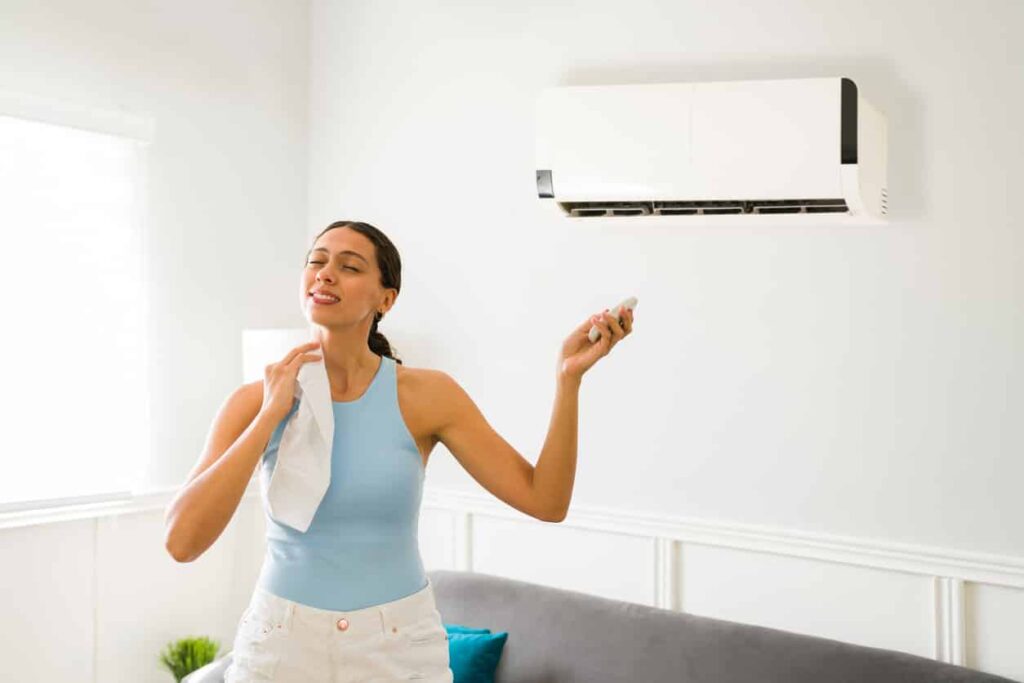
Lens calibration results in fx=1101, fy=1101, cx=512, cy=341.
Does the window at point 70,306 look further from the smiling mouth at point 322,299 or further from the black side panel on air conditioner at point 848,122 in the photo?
the black side panel on air conditioner at point 848,122

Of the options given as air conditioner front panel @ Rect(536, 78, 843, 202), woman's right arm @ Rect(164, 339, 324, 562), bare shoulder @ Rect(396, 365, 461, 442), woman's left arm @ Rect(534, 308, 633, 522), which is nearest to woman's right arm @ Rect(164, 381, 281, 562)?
woman's right arm @ Rect(164, 339, 324, 562)

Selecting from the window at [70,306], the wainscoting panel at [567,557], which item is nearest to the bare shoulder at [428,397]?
the wainscoting panel at [567,557]

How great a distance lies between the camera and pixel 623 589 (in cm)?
300

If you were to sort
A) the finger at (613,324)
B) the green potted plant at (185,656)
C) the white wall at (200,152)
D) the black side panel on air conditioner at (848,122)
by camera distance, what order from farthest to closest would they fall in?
the green potted plant at (185,656) < the white wall at (200,152) < the black side panel on air conditioner at (848,122) < the finger at (613,324)

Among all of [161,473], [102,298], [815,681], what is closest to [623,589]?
[815,681]

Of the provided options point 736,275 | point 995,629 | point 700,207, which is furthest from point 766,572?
point 700,207

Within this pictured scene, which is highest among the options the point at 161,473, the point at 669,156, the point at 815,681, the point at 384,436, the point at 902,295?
the point at 669,156

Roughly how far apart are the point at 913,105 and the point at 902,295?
0.43 metres

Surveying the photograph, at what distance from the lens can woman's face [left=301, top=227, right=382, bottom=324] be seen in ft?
5.62

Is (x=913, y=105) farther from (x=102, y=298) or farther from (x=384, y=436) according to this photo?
(x=102, y=298)

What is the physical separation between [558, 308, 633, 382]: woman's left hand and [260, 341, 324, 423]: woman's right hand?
39cm

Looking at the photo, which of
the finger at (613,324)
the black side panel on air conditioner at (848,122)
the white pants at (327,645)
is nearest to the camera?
the white pants at (327,645)

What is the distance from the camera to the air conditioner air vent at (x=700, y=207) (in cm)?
250

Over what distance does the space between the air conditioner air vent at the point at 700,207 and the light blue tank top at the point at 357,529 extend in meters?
1.20
